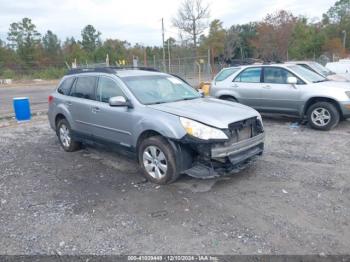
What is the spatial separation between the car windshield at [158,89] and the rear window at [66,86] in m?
1.74

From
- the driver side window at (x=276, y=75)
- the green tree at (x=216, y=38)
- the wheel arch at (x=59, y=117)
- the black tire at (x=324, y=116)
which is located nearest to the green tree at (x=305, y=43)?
the green tree at (x=216, y=38)

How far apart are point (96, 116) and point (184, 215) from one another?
2685mm

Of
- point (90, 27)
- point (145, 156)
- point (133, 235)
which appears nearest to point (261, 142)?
point (145, 156)

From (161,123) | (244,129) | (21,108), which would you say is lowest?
(21,108)

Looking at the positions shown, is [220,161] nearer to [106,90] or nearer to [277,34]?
[106,90]

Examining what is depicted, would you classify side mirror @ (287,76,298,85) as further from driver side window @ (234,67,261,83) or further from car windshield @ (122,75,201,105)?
car windshield @ (122,75,201,105)

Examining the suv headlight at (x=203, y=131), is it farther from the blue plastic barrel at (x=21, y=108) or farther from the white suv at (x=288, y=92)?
the blue plastic barrel at (x=21, y=108)

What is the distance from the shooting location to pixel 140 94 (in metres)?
5.47

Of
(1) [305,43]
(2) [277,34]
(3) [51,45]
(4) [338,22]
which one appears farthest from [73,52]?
(4) [338,22]

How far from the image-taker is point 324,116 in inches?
316

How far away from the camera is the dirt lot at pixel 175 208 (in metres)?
3.52

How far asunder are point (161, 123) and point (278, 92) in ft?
15.9

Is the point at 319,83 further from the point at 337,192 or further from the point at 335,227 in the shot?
the point at 335,227

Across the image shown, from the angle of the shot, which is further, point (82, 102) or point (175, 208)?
point (82, 102)
